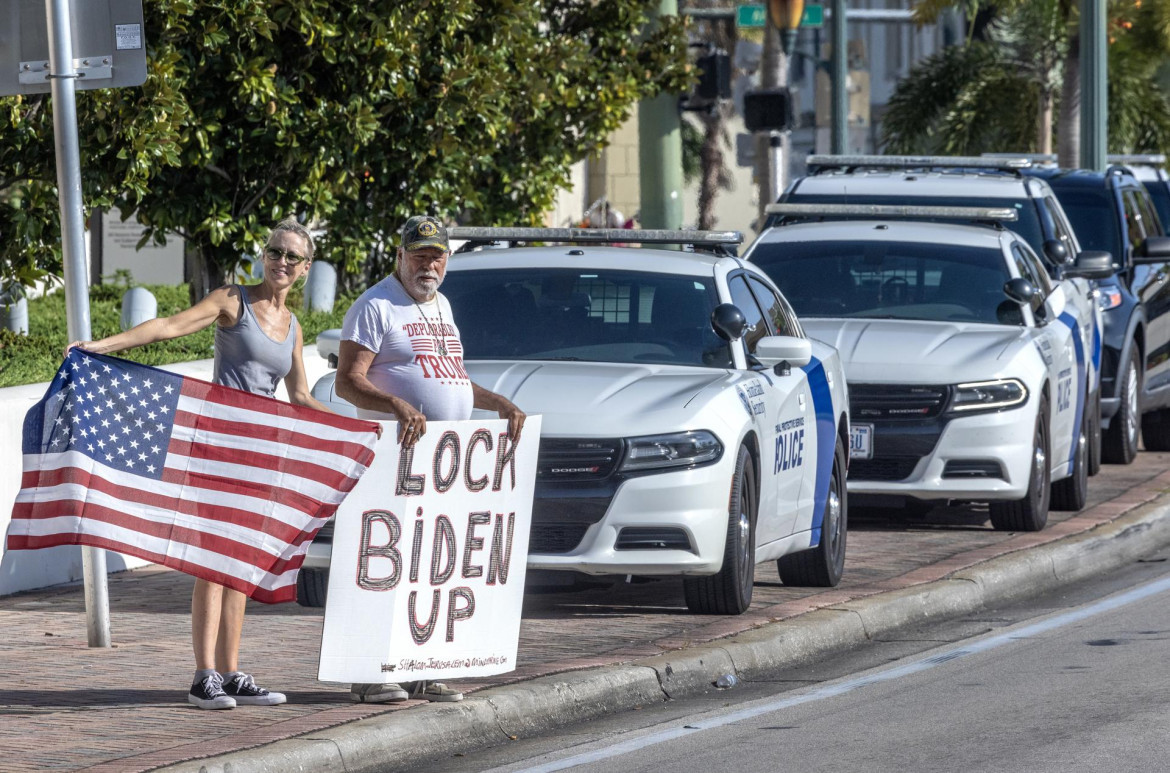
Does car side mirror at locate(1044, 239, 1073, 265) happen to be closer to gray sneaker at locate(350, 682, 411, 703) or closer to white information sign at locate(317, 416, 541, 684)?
white information sign at locate(317, 416, 541, 684)

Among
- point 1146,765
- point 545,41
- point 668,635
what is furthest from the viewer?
point 545,41

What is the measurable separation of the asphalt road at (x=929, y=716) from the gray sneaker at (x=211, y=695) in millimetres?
801

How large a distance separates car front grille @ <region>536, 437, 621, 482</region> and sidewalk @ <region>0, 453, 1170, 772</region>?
0.66 m

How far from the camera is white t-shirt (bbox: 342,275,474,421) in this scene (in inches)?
288

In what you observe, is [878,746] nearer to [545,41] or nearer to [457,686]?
[457,686]

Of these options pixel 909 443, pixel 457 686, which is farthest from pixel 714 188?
pixel 457 686

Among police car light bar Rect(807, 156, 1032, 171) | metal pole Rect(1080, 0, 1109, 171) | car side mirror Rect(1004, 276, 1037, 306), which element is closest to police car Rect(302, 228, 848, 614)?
car side mirror Rect(1004, 276, 1037, 306)

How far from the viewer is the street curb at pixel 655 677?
21.7 feet

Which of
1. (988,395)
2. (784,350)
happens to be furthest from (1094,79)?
(784,350)

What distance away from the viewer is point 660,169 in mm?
17375

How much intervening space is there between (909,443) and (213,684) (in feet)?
17.6

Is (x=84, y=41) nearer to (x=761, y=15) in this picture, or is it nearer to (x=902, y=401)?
(x=902, y=401)

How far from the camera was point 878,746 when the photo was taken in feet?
23.0

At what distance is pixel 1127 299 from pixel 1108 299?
0.63ft
